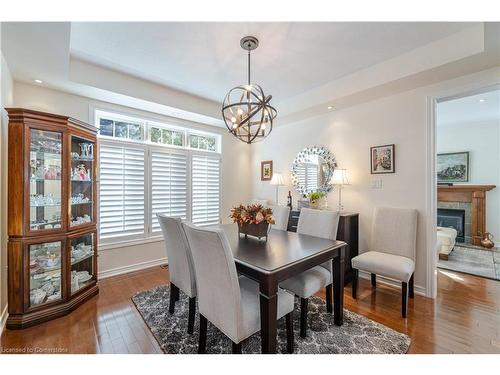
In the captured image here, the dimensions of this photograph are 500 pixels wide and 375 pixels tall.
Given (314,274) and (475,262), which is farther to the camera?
(475,262)

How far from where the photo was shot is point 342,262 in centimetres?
Answer: 212

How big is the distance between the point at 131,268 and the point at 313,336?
2.78 metres

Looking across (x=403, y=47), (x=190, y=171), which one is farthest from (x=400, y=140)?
(x=190, y=171)

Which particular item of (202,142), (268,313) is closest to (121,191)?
(202,142)

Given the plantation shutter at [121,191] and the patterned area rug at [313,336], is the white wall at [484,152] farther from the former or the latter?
the plantation shutter at [121,191]

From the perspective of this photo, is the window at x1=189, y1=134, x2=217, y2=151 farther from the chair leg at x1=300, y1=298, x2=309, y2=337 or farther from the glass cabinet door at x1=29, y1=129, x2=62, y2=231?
the chair leg at x1=300, y1=298, x2=309, y2=337

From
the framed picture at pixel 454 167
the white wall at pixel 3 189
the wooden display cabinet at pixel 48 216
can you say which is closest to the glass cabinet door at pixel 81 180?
the wooden display cabinet at pixel 48 216

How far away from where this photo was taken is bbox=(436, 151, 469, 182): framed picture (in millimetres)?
5168

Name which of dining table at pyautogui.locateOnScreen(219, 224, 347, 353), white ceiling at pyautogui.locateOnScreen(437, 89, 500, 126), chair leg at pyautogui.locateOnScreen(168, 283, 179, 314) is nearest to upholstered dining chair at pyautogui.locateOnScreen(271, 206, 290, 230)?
dining table at pyautogui.locateOnScreen(219, 224, 347, 353)

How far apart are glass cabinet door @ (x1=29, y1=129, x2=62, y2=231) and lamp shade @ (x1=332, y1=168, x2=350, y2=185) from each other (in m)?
3.37

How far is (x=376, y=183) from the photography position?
126 inches

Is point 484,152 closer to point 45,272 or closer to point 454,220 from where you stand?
point 454,220
